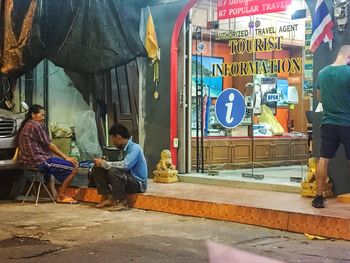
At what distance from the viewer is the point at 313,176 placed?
25.4ft

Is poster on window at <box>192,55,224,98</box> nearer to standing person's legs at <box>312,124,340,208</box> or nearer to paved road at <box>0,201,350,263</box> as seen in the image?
paved road at <box>0,201,350,263</box>

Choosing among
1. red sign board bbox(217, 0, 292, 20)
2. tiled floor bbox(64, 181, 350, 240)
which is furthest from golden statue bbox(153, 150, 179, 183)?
red sign board bbox(217, 0, 292, 20)

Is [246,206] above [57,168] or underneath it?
underneath

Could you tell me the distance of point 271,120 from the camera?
1009cm

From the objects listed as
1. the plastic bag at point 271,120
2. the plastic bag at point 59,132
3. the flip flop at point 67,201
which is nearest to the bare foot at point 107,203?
the flip flop at point 67,201

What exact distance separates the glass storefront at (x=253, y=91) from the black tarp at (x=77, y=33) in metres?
1.14

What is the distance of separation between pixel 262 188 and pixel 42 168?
10.9 ft

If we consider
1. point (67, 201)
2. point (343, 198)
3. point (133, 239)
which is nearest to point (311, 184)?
point (343, 198)

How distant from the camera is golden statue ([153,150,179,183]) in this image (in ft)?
31.5

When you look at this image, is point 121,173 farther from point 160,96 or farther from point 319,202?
point 319,202

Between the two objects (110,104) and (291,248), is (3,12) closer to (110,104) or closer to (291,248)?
(110,104)

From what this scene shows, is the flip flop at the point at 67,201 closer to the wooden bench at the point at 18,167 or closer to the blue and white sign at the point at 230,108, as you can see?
the wooden bench at the point at 18,167

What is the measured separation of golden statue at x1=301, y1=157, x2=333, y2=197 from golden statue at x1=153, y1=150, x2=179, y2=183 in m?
2.46

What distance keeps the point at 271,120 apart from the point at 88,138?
3.55m
